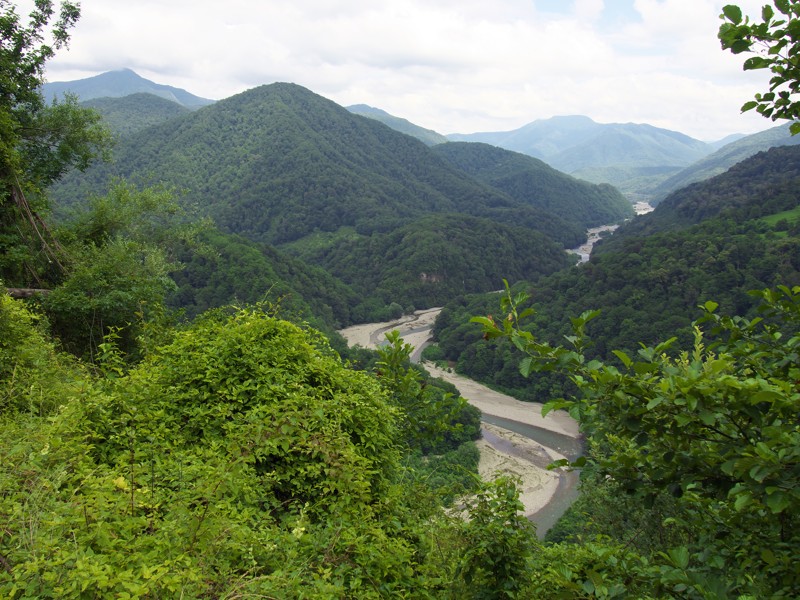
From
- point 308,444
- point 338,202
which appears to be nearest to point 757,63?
point 308,444

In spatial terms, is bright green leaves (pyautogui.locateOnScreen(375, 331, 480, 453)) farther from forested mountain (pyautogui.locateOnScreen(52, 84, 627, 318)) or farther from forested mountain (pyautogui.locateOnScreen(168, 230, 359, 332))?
forested mountain (pyautogui.locateOnScreen(52, 84, 627, 318))

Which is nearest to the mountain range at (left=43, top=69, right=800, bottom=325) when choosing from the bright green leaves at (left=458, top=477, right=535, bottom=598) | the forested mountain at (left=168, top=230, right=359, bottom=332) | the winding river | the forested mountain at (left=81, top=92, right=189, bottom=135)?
the forested mountain at (left=168, top=230, right=359, bottom=332)

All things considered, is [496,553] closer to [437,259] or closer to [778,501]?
[778,501]

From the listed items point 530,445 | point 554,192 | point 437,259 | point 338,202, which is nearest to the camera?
point 530,445

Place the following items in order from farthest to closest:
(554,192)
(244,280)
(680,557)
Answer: (554,192), (244,280), (680,557)

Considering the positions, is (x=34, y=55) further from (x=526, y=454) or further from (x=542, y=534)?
(x=526, y=454)
